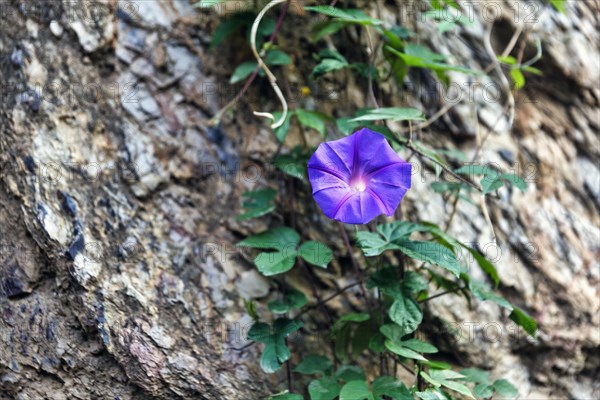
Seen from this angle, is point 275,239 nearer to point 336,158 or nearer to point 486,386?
point 336,158

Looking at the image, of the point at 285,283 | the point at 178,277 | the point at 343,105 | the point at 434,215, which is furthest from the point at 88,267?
the point at 434,215

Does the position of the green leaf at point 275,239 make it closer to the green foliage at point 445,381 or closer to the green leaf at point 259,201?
the green leaf at point 259,201

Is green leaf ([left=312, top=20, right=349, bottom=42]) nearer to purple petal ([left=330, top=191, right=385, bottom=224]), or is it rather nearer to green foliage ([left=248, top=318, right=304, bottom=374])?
purple petal ([left=330, top=191, right=385, bottom=224])

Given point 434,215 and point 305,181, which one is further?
point 434,215

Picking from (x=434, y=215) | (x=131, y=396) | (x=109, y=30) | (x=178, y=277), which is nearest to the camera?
(x=131, y=396)

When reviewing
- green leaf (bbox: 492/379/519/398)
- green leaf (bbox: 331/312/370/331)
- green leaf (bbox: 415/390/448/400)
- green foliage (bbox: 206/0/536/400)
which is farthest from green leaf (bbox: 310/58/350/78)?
green leaf (bbox: 492/379/519/398)

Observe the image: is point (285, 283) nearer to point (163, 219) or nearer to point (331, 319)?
point (331, 319)
